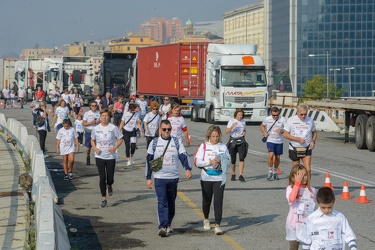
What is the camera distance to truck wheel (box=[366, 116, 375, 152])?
2797 centimetres

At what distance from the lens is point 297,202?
396 inches

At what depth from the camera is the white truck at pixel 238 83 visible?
40.7 metres

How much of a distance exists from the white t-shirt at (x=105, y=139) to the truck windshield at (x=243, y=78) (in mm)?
24463

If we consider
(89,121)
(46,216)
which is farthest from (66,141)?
(46,216)

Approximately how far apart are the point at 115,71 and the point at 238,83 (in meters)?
20.6

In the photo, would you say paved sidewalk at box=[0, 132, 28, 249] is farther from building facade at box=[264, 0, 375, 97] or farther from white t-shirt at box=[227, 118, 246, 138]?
building facade at box=[264, 0, 375, 97]

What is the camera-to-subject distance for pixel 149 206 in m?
16.2

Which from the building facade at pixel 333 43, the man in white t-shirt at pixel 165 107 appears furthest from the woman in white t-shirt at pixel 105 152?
the building facade at pixel 333 43

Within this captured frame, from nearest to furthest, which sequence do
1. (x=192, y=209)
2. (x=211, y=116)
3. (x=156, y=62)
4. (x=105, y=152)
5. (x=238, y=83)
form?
(x=192, y=209) → (x=105, y=152) → (x=238, y=83) → (x=211, y=116) → (x=156, y=62)

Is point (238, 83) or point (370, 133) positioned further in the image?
point (238, 83)

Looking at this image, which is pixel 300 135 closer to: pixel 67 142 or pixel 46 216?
pixel 67 142

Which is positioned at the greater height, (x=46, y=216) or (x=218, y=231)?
(x=46, y=216)

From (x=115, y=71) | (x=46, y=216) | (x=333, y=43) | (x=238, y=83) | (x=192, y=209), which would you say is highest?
(x=333, y=43)

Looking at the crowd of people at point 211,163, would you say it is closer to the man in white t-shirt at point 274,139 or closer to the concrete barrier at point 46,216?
the man in white t-shirt at point 274,139
